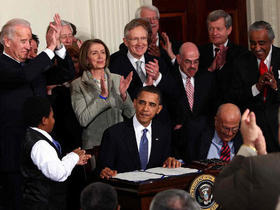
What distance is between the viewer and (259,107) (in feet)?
18.3

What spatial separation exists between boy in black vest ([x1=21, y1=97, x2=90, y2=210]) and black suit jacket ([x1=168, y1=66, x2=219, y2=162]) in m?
1.27

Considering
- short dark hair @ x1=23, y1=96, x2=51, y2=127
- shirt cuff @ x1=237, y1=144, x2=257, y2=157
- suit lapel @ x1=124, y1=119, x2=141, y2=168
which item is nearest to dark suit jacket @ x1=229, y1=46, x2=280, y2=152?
suit lapel @ x1=124, y1=119, x2=141, y2=168

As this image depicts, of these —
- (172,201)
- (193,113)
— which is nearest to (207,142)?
(193,113)

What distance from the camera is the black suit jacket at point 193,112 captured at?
203 inches

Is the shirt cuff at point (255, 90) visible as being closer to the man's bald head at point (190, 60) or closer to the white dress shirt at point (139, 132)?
the man's bald head at point (190, 60)

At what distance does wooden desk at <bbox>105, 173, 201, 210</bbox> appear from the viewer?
3869mm


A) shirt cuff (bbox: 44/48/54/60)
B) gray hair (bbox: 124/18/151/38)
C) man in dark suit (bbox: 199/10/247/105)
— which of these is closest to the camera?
shirt cuff (bbox: 44/48/54/60)

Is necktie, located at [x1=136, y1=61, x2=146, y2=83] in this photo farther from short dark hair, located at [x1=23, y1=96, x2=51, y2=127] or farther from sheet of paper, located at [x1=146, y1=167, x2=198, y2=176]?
short dark hair, located at [x1=23, y1=96, x2=51, y2=127]

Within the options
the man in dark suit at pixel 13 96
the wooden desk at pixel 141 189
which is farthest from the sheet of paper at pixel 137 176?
the man in dark suit at pixel 13 96

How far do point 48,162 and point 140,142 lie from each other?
981 millimetres

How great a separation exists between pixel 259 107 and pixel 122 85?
127 cm

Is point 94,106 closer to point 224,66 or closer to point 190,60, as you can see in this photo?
point 190,60

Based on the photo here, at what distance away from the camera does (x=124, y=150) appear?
15.1 ft

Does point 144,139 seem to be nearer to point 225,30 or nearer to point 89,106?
point 89,106
